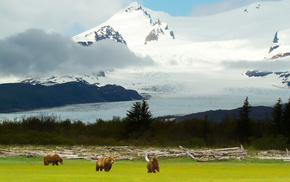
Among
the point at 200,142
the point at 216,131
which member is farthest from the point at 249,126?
the point at 200,142

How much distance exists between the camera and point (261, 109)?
15212 cm

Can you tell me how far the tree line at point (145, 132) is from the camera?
46.2 meters

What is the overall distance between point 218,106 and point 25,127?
76946mm

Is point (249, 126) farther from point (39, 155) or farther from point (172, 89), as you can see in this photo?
point (172, 89)

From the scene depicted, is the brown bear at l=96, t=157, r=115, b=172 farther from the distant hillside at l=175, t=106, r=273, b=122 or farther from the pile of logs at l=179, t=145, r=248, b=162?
the distant hillside at l=175, t=106, r=273, b=122

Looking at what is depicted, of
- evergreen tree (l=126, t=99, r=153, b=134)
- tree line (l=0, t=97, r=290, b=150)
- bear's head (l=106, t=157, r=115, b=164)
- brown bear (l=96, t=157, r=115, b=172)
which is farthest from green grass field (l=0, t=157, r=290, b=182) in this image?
evergreen tree (l=126, t=99, r=153, b=134)

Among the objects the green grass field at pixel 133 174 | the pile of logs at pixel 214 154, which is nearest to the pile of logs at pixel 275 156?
the green grass field at pixel 133 174

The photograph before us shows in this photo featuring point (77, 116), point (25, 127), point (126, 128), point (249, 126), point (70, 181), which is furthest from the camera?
point (77, 116)

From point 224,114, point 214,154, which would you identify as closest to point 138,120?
point 214,154

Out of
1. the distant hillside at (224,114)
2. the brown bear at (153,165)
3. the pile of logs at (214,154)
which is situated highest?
the distant hillside at (224,114)

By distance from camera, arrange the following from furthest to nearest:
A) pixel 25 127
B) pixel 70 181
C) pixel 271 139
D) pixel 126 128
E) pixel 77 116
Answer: pixel 77 116
pixel 126 128
pixel 25 127
pixel 271 139
pixel 70 181

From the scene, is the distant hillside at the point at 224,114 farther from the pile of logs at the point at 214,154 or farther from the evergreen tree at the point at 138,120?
the pile of logs at the point at 214,154

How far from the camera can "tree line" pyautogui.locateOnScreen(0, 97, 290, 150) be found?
46.2 metres

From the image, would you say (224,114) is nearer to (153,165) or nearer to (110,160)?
(153,165)
